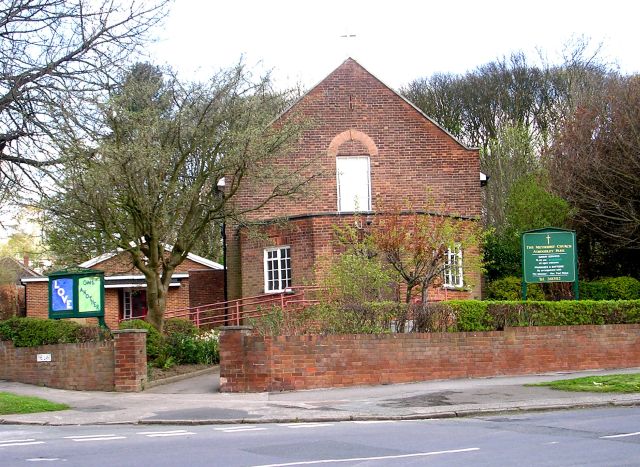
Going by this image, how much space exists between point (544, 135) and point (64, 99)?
3426 centimetres

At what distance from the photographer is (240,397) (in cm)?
1869

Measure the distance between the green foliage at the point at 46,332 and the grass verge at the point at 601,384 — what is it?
10838mm

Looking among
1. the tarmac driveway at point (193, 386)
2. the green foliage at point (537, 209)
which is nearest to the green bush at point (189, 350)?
the tarmac driveway at point (193, 386)

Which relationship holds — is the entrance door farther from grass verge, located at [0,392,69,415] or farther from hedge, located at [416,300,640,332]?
hedge, located at [416,300,640,332]

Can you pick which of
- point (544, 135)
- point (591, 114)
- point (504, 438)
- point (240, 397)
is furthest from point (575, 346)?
point (544, 135)

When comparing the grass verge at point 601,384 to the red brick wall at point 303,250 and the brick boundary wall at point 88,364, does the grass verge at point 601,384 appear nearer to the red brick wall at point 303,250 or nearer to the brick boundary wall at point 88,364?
the red brick wall at point 303,250

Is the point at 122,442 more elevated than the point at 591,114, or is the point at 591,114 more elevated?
the point at 591,114

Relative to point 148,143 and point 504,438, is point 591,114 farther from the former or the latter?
point 504,438

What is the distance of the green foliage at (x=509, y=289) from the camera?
29562 mm

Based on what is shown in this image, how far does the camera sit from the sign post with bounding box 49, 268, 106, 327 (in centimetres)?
2167

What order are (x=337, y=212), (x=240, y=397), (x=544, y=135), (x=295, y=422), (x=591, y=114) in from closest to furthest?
(x=295, y=422), (x=240, y=397), (x=337, y=212), (x=591, y=114), (x=544, y=135)

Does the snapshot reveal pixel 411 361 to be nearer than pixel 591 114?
Yes

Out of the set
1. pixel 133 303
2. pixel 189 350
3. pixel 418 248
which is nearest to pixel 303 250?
pixel 189 350

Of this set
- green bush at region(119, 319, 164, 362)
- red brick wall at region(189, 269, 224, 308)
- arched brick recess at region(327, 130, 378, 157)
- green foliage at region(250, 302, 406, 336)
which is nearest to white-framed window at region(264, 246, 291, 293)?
arched brick recess at region(327, 130, 378, 157)
